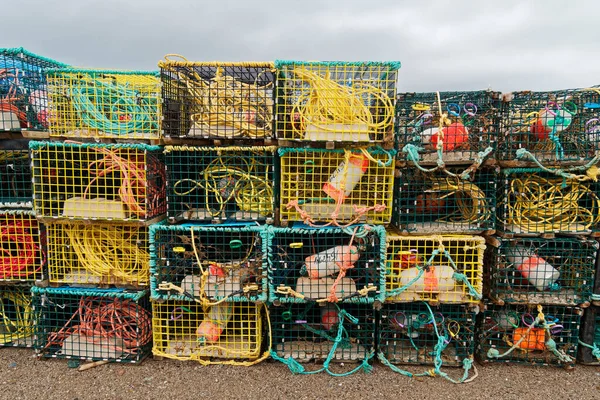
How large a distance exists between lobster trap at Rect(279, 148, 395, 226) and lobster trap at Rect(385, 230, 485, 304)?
298 millimetres

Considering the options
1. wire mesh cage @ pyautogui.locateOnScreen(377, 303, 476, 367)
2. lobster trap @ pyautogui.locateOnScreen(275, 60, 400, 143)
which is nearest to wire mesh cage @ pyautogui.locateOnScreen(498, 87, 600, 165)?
lobster trap @ pyautogui.locateOnScreen(275, 60, 400, 143)

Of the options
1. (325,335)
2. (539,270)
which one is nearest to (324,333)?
(325,335)

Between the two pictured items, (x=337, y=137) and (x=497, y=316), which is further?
(x=497, y=316)

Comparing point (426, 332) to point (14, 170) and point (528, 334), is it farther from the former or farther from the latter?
point (14, 170)

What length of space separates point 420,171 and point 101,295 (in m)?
2.64

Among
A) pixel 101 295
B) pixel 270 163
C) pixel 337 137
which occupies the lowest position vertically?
pixel 101 295

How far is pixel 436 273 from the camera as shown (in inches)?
115

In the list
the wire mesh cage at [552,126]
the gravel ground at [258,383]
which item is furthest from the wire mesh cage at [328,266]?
the wire mesh cage at [552,126]

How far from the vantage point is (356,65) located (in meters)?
2.79

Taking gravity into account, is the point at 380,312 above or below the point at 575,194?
below

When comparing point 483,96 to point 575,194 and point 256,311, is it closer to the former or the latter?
point 575,194

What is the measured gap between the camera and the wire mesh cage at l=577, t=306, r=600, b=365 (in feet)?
9.80

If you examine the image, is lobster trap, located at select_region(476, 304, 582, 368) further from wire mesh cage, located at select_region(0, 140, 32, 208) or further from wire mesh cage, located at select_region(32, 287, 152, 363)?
wire mesh cage, located at select_region(0, 140, 32, 208)

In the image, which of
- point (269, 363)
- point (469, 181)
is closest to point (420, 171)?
point (469, 181)
